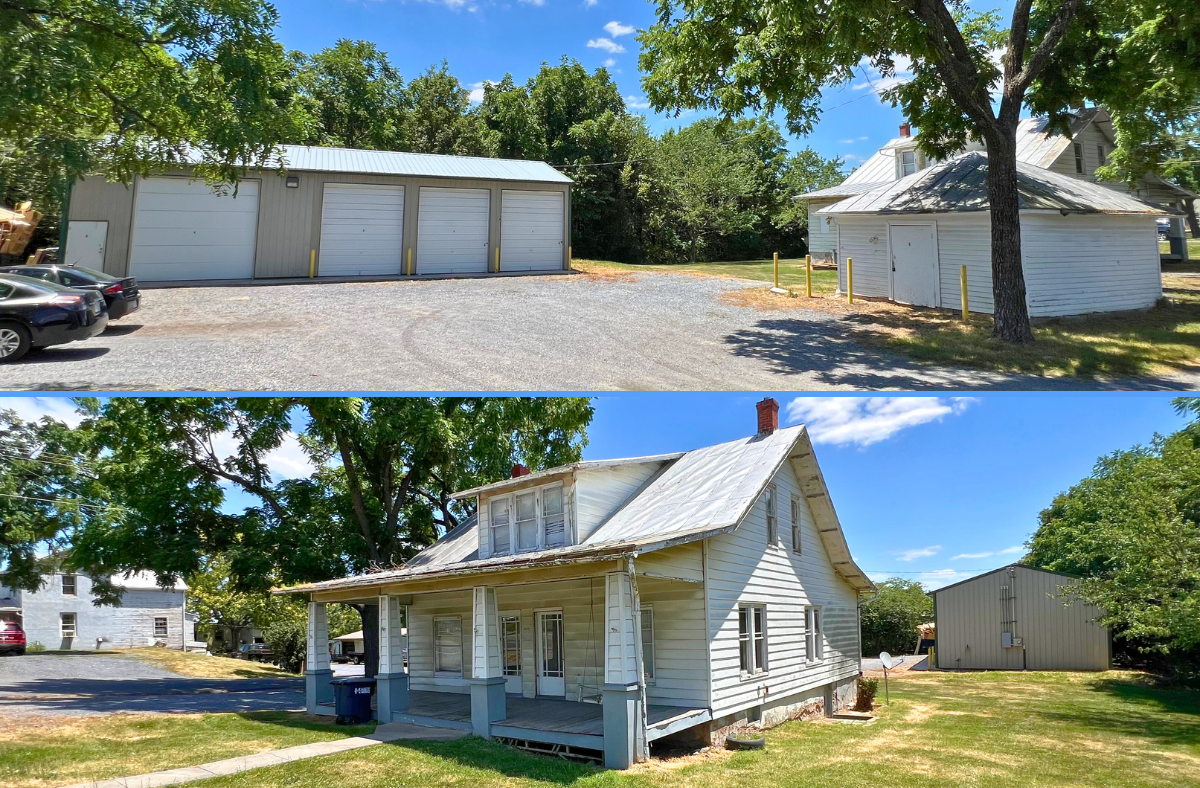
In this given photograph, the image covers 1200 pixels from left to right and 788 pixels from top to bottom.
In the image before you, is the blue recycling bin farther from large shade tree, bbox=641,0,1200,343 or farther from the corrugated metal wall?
the corrugated metal wall

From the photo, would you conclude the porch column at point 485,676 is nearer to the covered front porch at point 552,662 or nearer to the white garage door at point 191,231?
the covered front porch at point 552,662

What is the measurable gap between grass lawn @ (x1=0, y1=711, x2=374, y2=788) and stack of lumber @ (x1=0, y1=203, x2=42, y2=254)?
16.6 meters

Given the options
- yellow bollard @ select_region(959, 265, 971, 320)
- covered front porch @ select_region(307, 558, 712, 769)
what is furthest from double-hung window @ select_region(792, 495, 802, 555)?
yellow bollard @ select_region(959, 265, 971, 320)

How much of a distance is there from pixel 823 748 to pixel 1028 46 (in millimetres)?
17063

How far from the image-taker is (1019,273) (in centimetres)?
1738

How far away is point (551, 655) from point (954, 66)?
14118 mm

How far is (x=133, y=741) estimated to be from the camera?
11711mm

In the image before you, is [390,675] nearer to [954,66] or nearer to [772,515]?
[772,515]

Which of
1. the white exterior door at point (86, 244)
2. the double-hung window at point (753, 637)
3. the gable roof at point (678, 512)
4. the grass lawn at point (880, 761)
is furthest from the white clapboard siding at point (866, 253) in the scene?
the white exterior door at point (86, 244)

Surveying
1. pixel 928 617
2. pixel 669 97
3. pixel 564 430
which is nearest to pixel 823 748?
pixel 564 430

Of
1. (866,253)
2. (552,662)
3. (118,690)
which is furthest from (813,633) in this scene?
(118,690)

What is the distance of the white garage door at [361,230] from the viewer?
1072 inches

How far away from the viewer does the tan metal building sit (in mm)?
26141

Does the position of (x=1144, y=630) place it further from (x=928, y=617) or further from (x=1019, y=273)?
(x=928, y=617)
